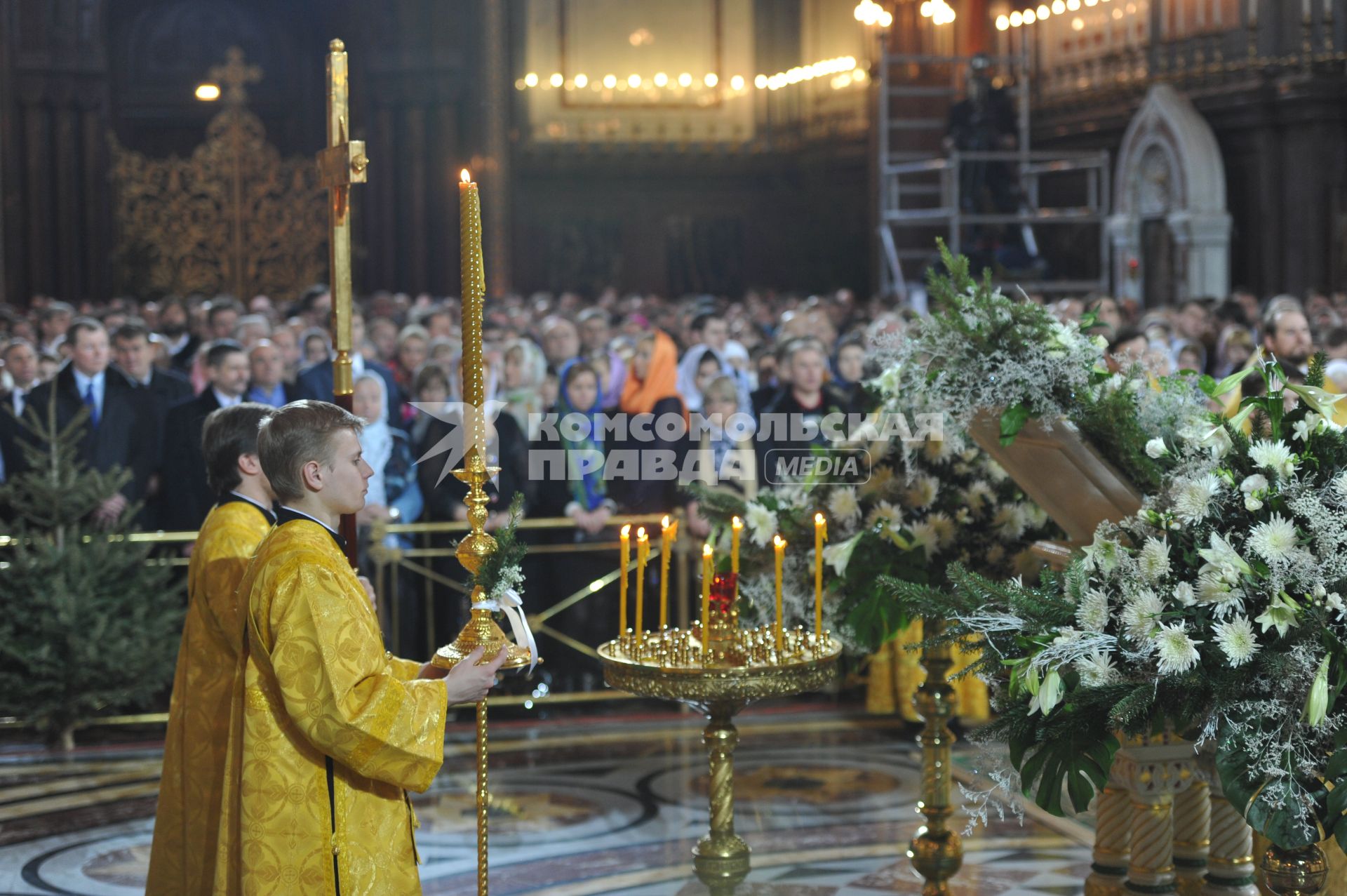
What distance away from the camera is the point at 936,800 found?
169 inches

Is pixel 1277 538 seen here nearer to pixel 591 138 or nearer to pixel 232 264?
pixel 232 264

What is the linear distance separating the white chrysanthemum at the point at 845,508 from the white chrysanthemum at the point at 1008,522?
379 millimetres

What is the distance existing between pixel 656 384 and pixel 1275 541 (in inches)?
211

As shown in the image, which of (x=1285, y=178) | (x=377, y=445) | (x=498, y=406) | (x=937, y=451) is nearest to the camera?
(x=937, y=451)

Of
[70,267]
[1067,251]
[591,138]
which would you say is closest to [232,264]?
[70,267]

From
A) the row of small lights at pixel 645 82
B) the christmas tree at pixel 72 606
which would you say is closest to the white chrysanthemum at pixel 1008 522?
the christmas tree at pixel 72 606

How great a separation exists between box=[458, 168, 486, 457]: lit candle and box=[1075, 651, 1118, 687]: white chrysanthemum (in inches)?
47.8

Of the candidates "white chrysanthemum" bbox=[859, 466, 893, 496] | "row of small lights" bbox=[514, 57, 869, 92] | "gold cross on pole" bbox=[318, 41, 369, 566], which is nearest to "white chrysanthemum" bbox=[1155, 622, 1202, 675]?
"white chrysanthemum" bbox=[859, 466, 893, 496]

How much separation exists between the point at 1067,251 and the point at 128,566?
1303cm

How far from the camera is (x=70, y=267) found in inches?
797

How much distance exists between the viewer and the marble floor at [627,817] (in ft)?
16.3

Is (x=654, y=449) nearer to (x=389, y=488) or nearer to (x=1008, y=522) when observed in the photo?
(x=389, y=488)

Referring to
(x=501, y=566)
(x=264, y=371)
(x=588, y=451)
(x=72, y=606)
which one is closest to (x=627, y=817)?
(x=588, y=451)

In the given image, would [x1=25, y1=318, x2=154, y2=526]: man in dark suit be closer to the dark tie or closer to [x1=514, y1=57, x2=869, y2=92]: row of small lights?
the dark tie
